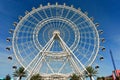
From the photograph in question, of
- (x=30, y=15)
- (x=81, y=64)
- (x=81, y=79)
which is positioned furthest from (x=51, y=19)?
(x=81, y=79)

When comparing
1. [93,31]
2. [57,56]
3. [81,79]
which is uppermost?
[93,31]

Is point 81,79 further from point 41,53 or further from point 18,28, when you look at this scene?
point 18,28

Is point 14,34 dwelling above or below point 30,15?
below

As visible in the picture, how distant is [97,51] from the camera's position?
46.2m

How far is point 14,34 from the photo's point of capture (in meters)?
46.4

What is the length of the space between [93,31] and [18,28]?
1888cm

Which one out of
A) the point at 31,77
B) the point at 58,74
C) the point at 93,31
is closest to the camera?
the point at 31,77

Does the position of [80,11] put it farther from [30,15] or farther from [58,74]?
[58,74]

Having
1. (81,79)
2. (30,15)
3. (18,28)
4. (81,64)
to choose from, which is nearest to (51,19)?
(30,15)

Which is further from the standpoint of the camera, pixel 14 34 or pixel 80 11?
pixel 80 11

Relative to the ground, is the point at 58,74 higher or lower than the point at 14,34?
lower

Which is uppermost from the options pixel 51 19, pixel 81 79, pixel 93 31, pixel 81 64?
pixel 51 19

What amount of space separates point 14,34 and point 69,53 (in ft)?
48.3

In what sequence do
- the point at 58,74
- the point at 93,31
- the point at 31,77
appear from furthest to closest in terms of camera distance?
1. the point at 58,74
2. the point at 93,31
3. the point at 31,77
